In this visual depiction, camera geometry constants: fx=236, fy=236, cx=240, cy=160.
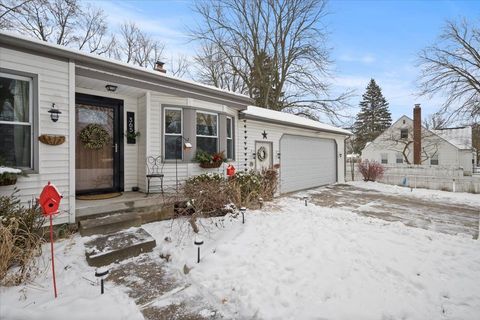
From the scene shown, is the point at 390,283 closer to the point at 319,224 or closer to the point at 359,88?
the point at 319,224

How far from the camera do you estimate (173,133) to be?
6.34 m

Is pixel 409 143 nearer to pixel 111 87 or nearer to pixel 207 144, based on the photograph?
pixel 207 144

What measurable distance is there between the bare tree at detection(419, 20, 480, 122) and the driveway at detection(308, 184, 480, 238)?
21.8 feet

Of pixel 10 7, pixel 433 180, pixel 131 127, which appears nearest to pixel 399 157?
pixel 433 180

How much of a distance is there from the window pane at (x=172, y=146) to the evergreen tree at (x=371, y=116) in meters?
35.3

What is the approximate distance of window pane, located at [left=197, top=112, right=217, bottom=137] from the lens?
6812 millimetres

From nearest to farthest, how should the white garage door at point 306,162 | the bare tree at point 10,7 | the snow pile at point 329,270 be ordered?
the snow pile at point 329,270
the bare tree at point 10,7
the white garage door at point 306,162

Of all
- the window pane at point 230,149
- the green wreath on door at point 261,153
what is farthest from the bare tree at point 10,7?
the green wreath on door at point 261,153

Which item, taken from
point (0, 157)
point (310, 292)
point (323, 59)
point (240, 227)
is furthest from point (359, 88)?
point (0, 157)

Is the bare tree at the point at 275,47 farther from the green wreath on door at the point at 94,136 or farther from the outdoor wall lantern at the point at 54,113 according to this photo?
the outdoor wall lantern at the point at 54,113

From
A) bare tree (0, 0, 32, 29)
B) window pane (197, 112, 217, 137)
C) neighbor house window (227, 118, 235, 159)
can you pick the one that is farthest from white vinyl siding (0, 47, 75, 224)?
bare tree (0, 0, 32, 29)

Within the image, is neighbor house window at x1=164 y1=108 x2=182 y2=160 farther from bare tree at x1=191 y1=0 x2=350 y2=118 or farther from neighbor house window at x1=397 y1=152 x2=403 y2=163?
neighbor house window at x1=397 y1=152 x2=403 y2=163

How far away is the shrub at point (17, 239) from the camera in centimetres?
275

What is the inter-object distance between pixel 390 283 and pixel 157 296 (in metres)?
2.75
